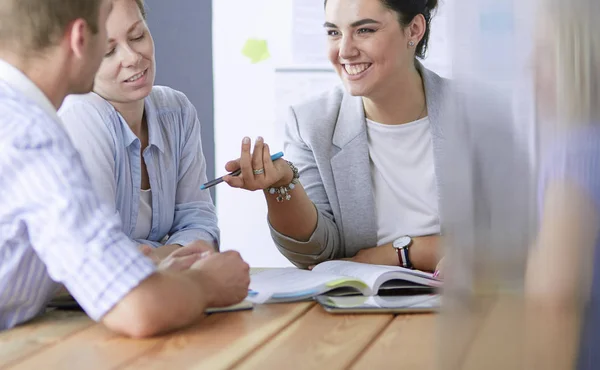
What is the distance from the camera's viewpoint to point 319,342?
975 millimetres

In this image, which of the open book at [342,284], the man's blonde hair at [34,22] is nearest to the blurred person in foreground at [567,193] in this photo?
the open book at [342,284]

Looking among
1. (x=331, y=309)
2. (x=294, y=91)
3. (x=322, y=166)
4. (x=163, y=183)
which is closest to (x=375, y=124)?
(x=322, y=166)

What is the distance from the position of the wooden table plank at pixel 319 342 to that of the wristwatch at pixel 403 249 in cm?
54

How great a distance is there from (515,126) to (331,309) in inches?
29.1

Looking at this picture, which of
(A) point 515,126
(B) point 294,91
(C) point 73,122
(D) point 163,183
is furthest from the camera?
(B) point 294,91

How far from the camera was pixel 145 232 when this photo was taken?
1.76m

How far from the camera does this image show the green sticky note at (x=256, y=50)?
10.8ft

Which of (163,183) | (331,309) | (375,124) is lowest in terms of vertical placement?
(331,309)

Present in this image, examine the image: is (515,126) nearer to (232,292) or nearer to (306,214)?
(232,292)

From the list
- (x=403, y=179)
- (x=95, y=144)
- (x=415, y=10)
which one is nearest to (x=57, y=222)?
(x=95, y=144)

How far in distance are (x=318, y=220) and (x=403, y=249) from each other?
0.67 feet

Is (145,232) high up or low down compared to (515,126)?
down

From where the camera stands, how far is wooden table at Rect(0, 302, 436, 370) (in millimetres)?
891

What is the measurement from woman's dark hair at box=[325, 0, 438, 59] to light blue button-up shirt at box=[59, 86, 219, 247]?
1.96 ft
